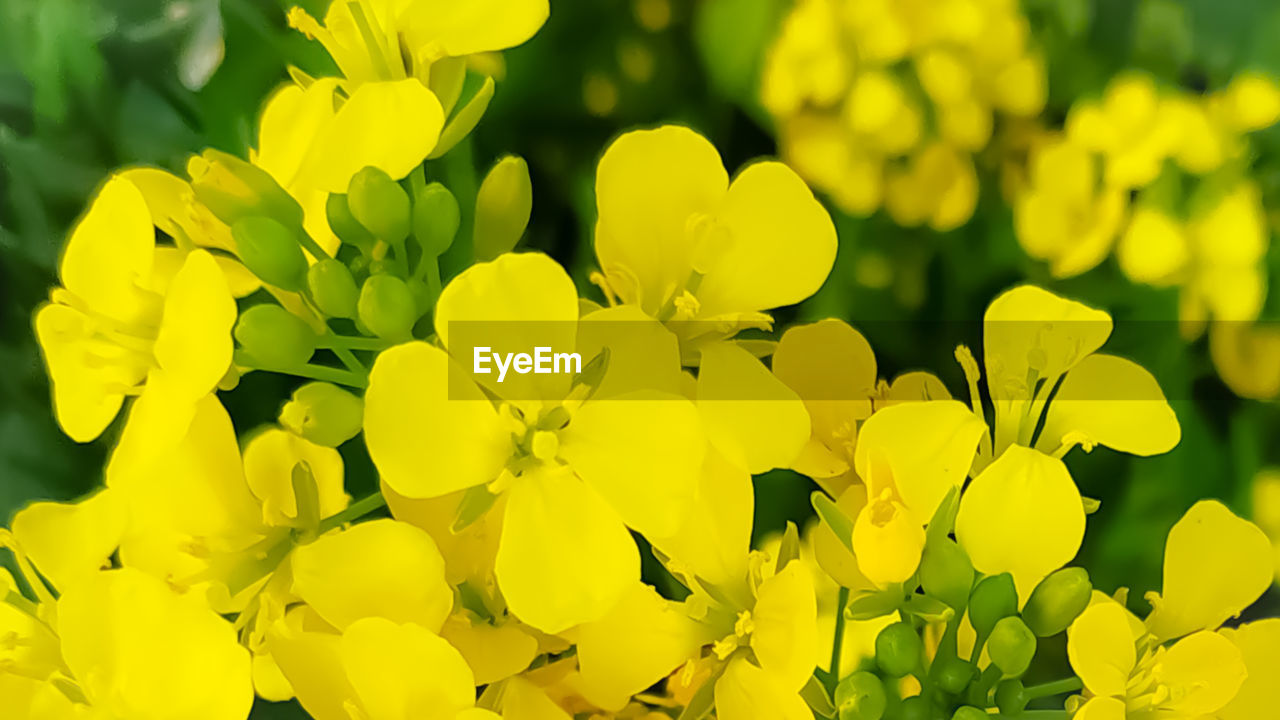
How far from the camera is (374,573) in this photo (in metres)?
0.27

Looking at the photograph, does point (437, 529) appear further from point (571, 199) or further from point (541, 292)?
point (571, 199)

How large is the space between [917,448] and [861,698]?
0.07 m

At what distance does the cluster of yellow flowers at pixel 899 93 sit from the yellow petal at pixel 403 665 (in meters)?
0.42

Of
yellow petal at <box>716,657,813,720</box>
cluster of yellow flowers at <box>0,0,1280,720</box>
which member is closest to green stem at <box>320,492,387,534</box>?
cluster of yellow flowers at <box>0,0,1280,720</box>

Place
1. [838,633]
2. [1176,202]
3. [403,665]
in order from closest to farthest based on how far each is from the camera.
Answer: [403,665], [838,633], [1176,202]

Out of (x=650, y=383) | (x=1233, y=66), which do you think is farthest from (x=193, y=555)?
(x=1233, y=66)

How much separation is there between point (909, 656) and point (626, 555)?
9cm

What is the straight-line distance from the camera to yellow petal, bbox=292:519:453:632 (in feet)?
0.89

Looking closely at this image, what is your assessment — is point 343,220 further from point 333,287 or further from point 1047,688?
point 1047,688

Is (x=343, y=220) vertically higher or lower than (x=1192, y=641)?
higher

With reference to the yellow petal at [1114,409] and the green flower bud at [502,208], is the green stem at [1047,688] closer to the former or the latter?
the yellow petal at [1114,409]

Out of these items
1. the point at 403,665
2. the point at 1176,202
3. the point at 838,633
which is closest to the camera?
the point at 403,665

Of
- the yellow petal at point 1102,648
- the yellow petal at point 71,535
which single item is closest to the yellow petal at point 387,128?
the yellow petal at point 71,535

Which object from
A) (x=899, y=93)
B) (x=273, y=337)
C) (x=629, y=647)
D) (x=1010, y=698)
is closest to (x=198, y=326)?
(x=273, y=337)
